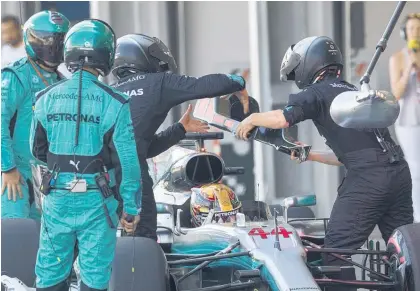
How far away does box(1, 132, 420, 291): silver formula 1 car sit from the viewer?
17.7 feet

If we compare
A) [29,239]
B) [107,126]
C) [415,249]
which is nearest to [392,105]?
[415,249]

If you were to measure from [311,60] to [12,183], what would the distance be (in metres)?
1.91

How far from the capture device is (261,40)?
10.6 meters

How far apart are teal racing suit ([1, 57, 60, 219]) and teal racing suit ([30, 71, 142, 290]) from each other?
1.25m

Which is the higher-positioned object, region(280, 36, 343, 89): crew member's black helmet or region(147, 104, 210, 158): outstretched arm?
region(280, 36, 343, 89): crew member's black helmet

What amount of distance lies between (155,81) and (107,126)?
107 centimetres

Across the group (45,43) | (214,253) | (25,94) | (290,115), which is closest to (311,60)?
(290,115)

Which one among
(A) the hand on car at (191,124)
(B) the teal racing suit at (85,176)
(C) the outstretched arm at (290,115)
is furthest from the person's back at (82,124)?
(A) the hand on car at (191,124)

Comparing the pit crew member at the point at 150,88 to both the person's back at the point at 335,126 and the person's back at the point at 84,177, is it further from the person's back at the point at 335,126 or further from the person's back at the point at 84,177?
the person's back at the point at 84,177

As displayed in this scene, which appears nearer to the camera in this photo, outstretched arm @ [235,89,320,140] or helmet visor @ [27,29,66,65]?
outstretched arm @ [235,89,320,140]

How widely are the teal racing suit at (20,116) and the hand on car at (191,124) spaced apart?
2.92 ft

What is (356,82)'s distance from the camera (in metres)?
10.5

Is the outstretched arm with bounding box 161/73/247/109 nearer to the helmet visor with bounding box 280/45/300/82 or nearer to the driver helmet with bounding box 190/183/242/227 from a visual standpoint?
the helmet visor with bounding box 280/45/300/82

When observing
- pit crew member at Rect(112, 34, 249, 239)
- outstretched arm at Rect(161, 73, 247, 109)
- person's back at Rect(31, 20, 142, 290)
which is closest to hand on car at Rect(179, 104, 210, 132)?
pit crew member at Rect(112, 34, 249, 239)
